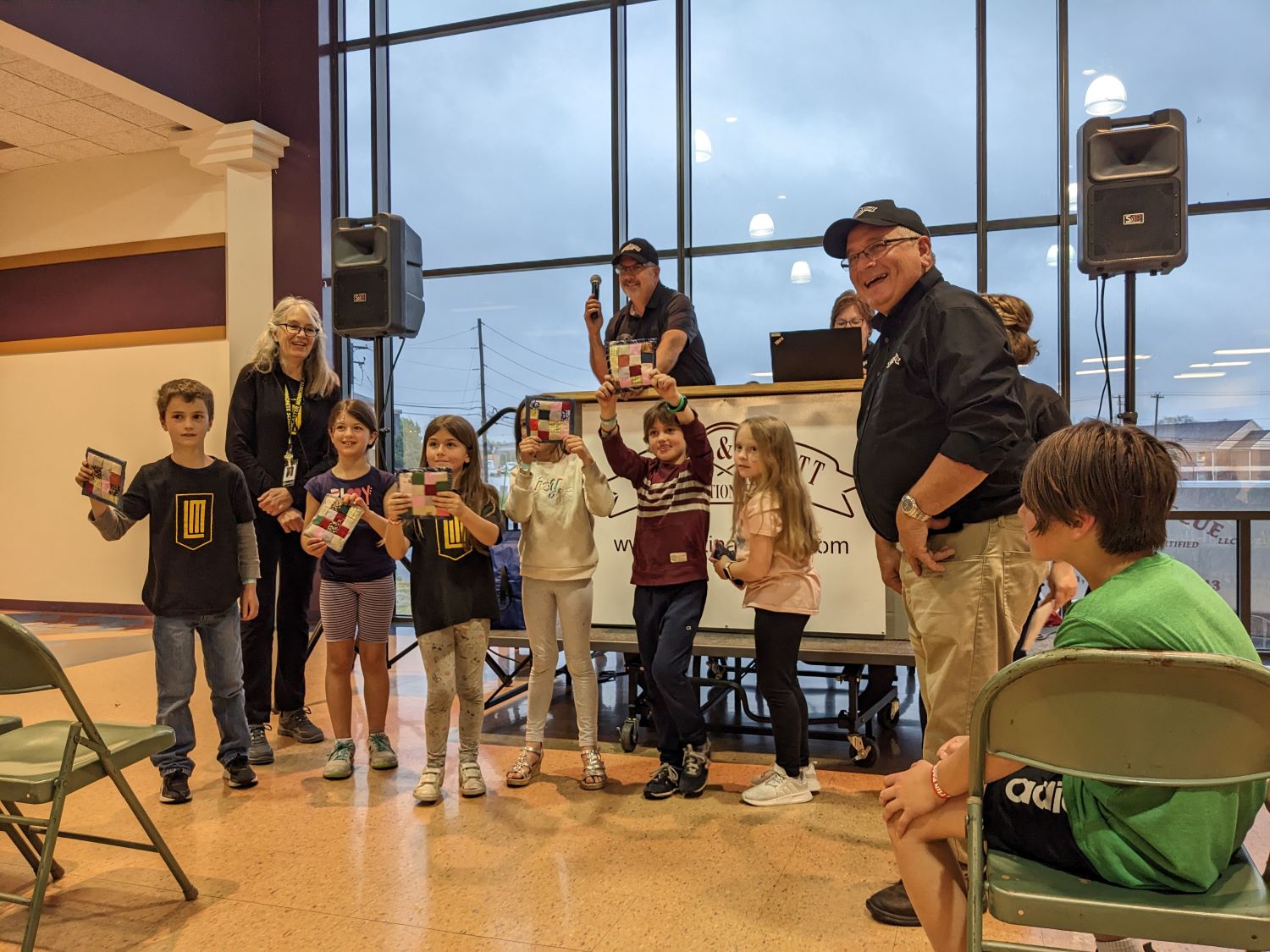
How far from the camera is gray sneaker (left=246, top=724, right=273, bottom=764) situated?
344 cm

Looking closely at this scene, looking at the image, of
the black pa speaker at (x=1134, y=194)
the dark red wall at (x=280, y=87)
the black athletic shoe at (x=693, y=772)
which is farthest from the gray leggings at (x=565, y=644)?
the dark red wall at (x=280, y=87)

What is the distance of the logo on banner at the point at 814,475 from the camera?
3.67 metres

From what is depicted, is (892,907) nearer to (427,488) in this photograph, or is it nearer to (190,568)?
(427,488)

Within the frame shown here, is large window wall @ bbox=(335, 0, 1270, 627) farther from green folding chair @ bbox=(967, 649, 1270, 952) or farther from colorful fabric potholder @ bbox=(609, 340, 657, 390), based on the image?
green folding chair @ bbox=(967, 649, 1270, 952)

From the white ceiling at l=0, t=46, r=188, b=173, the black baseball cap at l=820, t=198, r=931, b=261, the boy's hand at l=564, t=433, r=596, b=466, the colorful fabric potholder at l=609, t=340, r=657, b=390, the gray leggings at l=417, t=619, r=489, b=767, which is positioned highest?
the white ceiling at l=0, t=46, r=188, b=173

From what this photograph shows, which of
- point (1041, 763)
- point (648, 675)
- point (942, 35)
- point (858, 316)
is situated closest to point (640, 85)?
point (942, 35)

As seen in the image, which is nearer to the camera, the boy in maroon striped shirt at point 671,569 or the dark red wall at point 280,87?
the boy in maroon striped shirt at point 671,569

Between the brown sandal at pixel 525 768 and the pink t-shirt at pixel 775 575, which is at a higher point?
the pink t-shirt at pixel 775 575

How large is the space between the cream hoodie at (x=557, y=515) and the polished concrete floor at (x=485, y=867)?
0.77 meters

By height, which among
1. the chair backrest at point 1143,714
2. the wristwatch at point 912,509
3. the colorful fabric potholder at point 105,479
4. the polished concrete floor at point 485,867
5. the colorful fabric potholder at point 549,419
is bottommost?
the polished concrete floor at point 485,867

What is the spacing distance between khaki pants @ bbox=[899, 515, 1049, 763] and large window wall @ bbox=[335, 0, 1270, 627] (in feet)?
12.2

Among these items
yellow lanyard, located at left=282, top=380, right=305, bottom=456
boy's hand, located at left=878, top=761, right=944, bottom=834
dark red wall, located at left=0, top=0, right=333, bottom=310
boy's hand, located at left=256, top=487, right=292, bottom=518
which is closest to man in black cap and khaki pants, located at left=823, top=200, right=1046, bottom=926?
boy's hand, located at left=878, top=761, right=944, bottom=834

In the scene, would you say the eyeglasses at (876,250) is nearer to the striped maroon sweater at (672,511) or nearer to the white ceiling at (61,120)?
the striped maroon sweater at (672,511)

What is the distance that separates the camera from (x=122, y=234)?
745 centimetres
